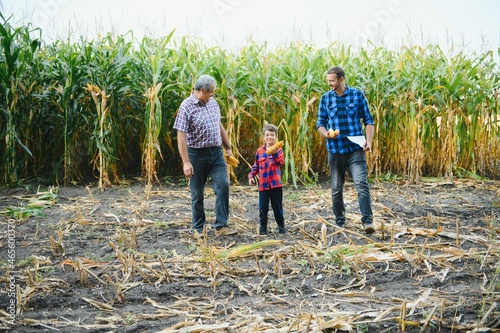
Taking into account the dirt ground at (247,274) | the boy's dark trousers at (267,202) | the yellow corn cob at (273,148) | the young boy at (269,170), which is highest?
the yellow corn cob at (273,148)

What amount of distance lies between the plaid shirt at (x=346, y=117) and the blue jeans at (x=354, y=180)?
91mm

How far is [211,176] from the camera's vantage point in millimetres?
5406

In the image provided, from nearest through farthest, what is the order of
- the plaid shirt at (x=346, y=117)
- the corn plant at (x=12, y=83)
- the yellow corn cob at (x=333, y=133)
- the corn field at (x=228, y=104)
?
the yellow corn cob at (x=333, y=133), the plaid shirt at (x=346, y=117), the corn plant at (x=12, y=83), the corn field at (x=228, y=104)

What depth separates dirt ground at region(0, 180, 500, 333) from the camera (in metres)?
3.12

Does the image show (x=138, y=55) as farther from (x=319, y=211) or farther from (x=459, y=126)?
(x=459, y=126)

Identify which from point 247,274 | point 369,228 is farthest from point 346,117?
point 247,274

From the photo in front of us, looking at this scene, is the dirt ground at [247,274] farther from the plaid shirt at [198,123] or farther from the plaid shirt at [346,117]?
the plaid shirt at [198,123]

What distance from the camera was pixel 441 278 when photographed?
384cm

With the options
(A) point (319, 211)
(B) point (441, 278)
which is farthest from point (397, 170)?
(B) point (441, 278)

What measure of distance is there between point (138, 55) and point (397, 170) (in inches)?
193

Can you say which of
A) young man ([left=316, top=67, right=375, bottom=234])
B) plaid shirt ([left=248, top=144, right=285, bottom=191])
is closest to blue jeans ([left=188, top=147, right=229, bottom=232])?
plaid shirt ([left=248, top=144, right=285, bottom=191])

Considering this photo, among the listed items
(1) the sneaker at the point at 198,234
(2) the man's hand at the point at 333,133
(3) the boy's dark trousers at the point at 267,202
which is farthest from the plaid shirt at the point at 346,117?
(1) the sneaker at the point at 198,234

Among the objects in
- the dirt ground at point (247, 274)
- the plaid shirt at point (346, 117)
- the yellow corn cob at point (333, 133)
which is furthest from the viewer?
the plaid shirt at point (346, 117)

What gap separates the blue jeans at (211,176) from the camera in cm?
534
